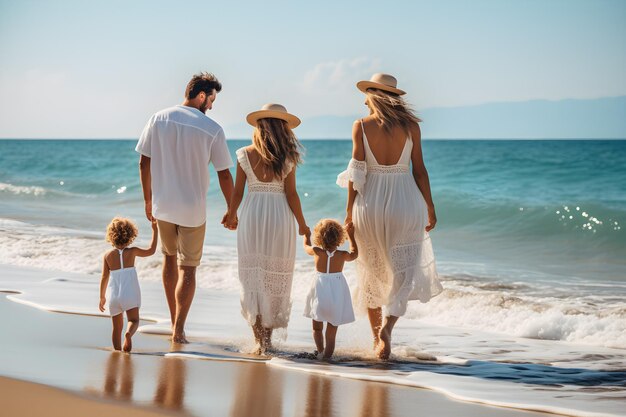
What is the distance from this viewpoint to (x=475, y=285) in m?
9.58

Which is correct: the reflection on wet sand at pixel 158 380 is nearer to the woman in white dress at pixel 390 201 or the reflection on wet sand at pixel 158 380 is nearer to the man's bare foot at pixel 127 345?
the man's bare foot at pixel 127 345

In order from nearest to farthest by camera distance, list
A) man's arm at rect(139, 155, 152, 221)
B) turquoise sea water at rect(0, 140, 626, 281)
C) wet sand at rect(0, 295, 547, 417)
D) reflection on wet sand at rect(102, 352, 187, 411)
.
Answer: wet sand at rect(0, 295, 547, 417) < reflection on wet sand at rect(102, 352, 187, 411) < man's arm at rect(139, 155, 152, 221) < turquoise sea water at rect(0, 140, 626, 281)

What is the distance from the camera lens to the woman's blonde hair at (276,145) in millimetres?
5730

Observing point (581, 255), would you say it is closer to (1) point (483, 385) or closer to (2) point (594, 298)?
(2) point (594, 298)

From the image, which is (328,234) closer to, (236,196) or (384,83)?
(236,196)

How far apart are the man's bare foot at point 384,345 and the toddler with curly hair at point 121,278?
1.60m

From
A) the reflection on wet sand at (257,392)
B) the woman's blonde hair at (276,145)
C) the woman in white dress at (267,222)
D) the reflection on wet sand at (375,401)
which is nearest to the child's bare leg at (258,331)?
the woman in white dress at (267,222)

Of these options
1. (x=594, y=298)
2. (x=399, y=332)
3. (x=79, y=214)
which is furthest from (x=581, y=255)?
(x=79, y=214)

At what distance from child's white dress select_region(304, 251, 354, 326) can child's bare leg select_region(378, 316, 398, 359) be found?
247 millimetres

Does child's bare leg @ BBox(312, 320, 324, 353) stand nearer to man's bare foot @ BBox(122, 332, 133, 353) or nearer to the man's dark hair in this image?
man's bare foot @ BBox(122, 332, 133, 353)

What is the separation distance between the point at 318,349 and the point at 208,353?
72cm

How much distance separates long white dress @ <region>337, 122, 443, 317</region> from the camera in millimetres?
5766

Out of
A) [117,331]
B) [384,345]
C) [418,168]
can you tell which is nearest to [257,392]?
[384,345]

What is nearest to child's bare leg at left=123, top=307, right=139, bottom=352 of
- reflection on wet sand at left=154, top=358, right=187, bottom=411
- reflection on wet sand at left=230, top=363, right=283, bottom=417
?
reflection on wet sand at left=154, top=358, right=187, bottom=411
